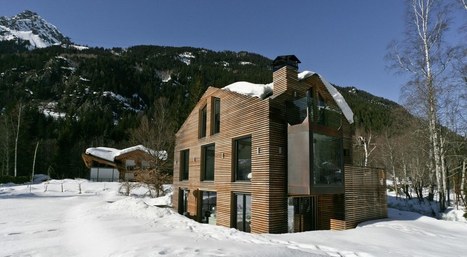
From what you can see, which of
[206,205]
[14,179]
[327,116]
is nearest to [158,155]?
[206,205]

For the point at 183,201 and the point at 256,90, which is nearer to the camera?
the point at 256,90

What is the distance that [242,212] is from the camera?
12047mm

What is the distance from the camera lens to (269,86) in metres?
13.3

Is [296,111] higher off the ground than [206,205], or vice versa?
[296,111]

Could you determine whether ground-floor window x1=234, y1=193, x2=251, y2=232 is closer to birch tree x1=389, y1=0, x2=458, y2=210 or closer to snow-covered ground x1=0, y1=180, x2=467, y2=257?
snow-covered ground x1=0, y1=180, x2=467, y2=257

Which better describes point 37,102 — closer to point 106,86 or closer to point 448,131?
point 106,86

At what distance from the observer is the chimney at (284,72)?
38.4ft

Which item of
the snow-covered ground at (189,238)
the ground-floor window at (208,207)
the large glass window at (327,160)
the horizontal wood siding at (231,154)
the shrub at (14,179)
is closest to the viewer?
the snow-covered ground at (189,238)

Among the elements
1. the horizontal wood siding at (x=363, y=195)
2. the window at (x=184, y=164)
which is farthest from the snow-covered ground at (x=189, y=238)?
the window at (x=184, y=164)

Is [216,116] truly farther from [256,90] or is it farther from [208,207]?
[208,207]

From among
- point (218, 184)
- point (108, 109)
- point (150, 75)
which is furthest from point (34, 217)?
point (150, 75)

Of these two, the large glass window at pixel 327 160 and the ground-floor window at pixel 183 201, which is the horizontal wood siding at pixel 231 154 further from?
the large glass window at pixel 327 160

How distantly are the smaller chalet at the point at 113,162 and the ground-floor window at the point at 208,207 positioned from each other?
82.2ft

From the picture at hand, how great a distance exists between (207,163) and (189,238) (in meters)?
7.66
